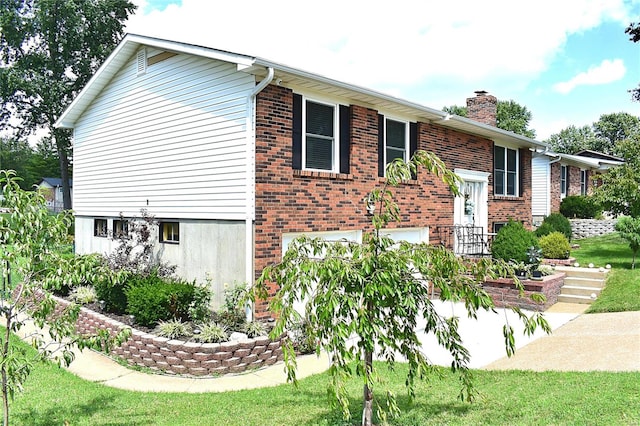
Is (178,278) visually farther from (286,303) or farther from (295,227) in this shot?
(286,303)

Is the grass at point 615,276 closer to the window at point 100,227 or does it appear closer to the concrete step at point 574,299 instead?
the concrete step at point 574,299

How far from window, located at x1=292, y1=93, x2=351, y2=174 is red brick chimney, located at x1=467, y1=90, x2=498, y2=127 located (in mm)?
8900

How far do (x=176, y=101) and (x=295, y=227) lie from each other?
154 inches

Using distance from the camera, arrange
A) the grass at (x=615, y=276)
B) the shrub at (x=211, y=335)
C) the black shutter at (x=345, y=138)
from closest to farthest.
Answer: the shrub at (x=211, y=335) < the grass at (x=615, y=276) < the black shutter at (x=345, y=138)

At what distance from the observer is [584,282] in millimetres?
12000

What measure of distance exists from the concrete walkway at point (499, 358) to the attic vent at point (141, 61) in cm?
660

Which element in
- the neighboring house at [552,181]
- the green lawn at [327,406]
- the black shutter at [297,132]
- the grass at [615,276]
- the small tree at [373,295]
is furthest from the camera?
the neighboring house at [552,181]

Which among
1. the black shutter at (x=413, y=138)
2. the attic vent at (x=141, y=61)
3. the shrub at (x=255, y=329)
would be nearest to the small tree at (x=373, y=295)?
the shrub at (x=255, y=329)

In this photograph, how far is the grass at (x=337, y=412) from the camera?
14.8ft

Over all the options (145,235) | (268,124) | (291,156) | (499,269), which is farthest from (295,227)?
(499,269)

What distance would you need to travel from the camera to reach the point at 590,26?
13.1 meters

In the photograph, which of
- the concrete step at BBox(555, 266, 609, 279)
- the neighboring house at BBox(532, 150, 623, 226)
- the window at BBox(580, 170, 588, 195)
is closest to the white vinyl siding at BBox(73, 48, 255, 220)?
the concrete step at BBox(555, 266, 609, 279)

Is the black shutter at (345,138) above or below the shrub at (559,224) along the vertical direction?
above

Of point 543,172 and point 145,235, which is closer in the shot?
point 145,235
